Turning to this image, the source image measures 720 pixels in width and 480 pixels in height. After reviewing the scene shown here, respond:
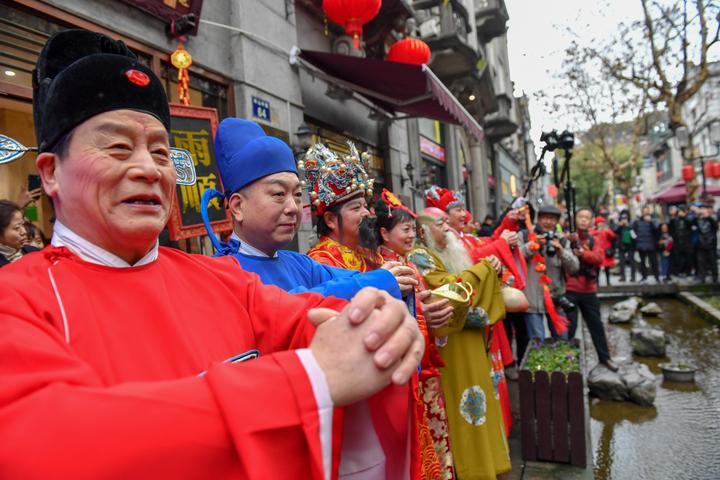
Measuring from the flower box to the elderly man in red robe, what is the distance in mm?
3007

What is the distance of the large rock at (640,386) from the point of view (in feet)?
16.9

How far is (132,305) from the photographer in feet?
3.58

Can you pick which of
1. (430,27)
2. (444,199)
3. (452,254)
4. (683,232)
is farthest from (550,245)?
(430,27)

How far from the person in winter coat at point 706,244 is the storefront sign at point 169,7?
12457 mm

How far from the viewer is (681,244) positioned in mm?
12953

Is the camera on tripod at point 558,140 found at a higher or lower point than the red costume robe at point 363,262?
higher

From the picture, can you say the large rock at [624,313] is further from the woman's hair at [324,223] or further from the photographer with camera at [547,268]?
the woman's hair at [324,223]

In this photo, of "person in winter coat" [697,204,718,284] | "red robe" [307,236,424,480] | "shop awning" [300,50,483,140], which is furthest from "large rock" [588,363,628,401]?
"person in winter coat" [697,204,718,284]

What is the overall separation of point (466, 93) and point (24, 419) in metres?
17.8

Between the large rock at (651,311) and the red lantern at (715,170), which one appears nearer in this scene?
the large rock at (651,311)

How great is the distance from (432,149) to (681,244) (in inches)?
295

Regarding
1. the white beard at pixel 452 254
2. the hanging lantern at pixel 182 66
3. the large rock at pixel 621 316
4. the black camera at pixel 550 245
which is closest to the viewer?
the white beard at pixel 452 254

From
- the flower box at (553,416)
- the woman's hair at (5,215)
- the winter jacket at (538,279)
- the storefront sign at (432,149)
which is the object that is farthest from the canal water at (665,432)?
the storefront sign at (432,149)

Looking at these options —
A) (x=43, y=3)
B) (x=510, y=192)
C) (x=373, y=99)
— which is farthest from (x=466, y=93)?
(x=510, y=192)
